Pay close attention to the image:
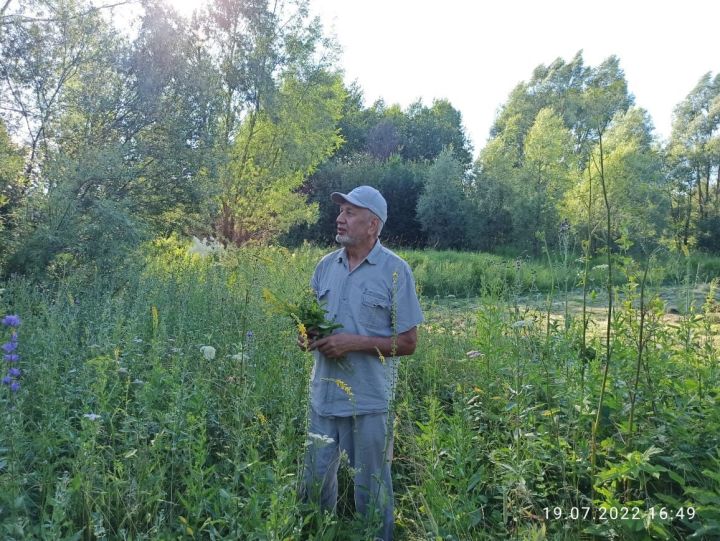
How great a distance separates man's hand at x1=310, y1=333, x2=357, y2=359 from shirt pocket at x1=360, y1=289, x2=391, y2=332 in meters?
0.21

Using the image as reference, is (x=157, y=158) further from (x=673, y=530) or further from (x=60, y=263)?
(x=673, y=530)

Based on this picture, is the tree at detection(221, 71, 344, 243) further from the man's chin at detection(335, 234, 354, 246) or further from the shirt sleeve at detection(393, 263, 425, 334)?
the shirt sleeve at detection(393, 263, 425, 334)

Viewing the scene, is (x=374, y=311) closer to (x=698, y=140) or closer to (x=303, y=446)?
(x=303, y=446)

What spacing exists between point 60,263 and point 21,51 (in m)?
3.51

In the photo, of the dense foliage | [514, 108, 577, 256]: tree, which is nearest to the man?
the dense foliage

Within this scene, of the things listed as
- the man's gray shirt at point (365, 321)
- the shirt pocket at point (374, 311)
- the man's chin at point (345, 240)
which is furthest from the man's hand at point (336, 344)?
the man's chin at point (345, 240)

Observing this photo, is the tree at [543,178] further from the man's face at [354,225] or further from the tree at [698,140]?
the man's face at [354,225]

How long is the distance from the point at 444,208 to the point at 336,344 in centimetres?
2685

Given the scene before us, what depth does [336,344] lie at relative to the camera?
280cm

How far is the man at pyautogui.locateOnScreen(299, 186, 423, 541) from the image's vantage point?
2877 millimetres

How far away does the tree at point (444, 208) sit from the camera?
95.7 ft

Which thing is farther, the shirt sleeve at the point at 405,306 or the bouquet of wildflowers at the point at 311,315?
the shirt sleeve at the point at 405,306

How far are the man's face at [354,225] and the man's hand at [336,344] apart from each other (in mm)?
576

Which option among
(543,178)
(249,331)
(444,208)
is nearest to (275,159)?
→ (249,331)
